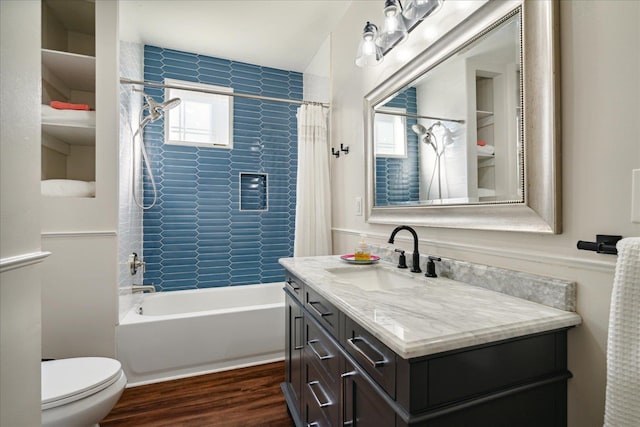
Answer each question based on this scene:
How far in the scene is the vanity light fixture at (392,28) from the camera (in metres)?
1.41

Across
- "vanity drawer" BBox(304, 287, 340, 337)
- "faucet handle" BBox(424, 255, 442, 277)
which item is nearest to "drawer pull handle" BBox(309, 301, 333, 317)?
"vanity drawer" BBox(304, 287, 340, 337)

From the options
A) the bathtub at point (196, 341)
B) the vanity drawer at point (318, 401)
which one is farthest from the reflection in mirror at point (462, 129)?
the bathtub at point (196, 341)

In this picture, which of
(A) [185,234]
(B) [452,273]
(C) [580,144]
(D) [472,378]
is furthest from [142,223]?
(C) [580,144]

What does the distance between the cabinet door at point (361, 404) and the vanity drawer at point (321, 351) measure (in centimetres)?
9

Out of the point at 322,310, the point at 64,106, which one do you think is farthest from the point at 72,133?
the point at 322,310

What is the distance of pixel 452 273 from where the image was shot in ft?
4.22

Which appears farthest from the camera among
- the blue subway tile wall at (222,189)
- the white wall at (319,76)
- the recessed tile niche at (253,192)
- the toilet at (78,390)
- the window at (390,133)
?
the recessed tile niche at (253,192)

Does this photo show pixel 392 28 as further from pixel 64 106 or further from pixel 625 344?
pixel 64 106

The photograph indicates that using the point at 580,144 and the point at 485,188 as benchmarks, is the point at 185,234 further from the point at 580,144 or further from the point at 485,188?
the point at 580,144

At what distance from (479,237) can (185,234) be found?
2.69 m

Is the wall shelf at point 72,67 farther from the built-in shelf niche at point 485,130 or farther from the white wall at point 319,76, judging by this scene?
the built-in shelf niche at point 485,130

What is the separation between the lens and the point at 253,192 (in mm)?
3270

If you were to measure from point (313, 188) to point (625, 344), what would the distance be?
217cm

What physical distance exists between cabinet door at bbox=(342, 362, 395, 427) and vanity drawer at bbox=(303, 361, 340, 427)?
8 centimetres
